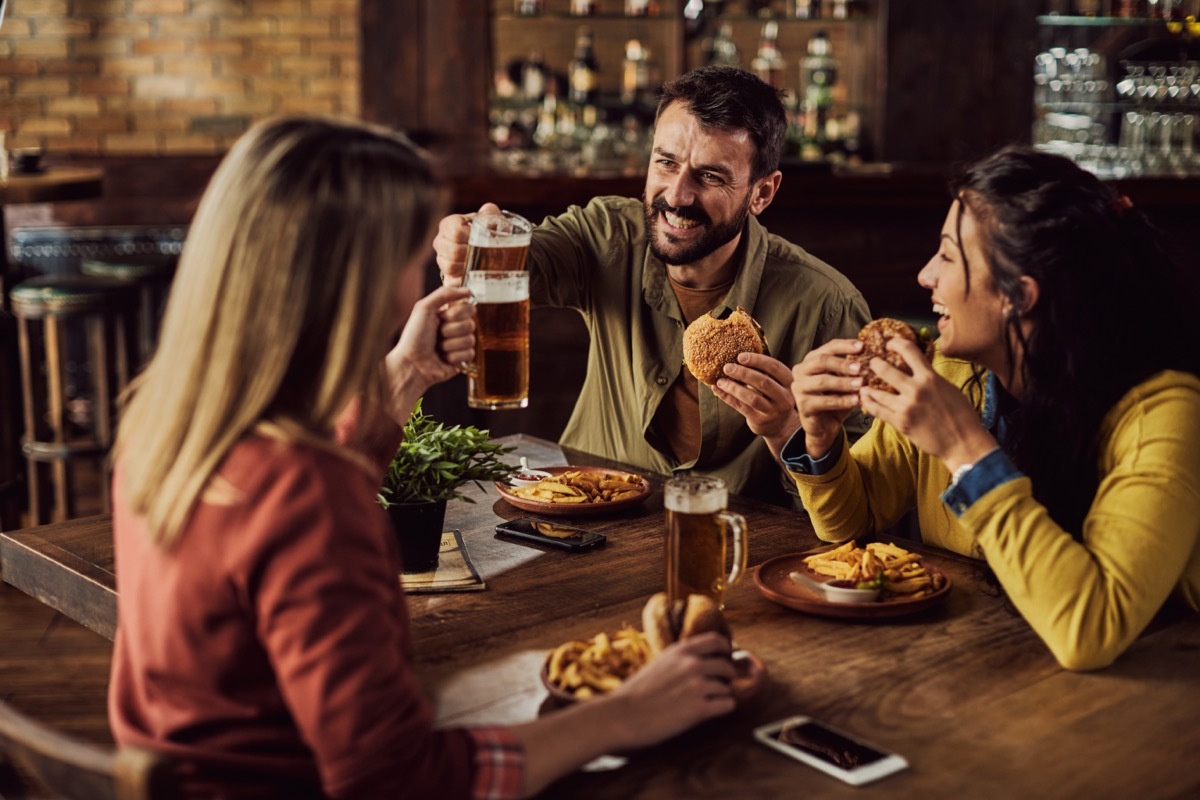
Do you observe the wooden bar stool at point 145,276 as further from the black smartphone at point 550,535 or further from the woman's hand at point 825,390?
the woman's hand at point 825,390

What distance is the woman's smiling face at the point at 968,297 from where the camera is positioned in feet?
5.98

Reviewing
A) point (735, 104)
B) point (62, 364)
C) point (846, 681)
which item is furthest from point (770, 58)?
point (846, 681)

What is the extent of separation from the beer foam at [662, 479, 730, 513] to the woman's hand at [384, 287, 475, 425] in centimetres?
44

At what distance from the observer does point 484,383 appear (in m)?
2.08

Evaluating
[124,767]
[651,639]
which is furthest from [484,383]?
[124,767]

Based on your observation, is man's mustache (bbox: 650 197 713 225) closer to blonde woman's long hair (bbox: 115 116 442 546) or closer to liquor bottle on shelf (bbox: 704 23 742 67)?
blonde woman's long hair (bbox: 115 116 442 546)

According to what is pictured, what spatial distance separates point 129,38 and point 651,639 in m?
6.04

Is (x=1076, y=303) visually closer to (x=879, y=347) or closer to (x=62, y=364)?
(x=879, y=347)

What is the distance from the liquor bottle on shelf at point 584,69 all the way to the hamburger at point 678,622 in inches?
177

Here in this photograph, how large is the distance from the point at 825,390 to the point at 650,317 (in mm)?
971

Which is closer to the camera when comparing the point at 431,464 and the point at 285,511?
the point at 285,511

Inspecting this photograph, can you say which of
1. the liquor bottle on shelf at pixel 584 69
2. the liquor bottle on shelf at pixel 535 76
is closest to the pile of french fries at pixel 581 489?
the liquor bottle on shelf at pixel 584 69

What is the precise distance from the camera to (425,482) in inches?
73.7

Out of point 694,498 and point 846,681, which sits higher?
point 694,498
